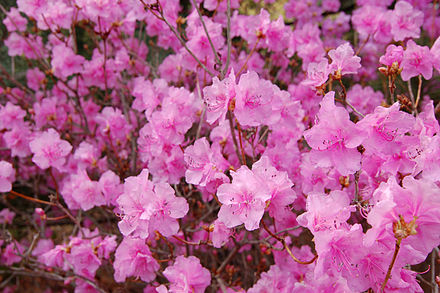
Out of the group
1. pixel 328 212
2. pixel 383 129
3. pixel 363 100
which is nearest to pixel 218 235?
pixel 328 212

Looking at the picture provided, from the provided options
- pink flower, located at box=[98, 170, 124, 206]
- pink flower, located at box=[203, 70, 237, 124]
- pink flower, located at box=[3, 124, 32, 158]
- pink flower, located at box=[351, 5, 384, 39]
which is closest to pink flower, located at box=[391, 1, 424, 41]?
pink flower, located at box=[351, 5, 384, 39]

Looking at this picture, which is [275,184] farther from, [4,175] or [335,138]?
[4,175]

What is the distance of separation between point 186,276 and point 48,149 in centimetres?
102

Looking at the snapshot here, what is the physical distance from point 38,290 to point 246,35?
9.29 ft

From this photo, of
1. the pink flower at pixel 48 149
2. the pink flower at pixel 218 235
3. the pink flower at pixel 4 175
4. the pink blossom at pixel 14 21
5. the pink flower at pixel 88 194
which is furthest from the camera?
the pink blossom at pixel 14 21

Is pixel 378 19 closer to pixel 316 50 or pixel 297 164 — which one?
pixel 316 50

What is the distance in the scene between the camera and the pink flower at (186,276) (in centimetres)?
125

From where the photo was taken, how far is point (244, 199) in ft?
3.49

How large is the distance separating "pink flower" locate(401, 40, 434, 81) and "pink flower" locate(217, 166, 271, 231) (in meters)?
0.78

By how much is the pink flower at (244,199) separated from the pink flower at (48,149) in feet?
3.69

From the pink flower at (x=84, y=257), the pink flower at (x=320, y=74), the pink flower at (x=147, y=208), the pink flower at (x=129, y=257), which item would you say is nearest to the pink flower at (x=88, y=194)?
the pink flower at (x=84, y=257)

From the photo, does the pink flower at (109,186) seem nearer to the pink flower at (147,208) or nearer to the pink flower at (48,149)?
the pink flower at (48,149)

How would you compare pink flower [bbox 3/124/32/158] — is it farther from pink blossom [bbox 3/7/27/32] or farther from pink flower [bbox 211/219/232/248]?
pink flower [bbox 211/219/232/248]

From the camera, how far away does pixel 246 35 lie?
6.97ft
